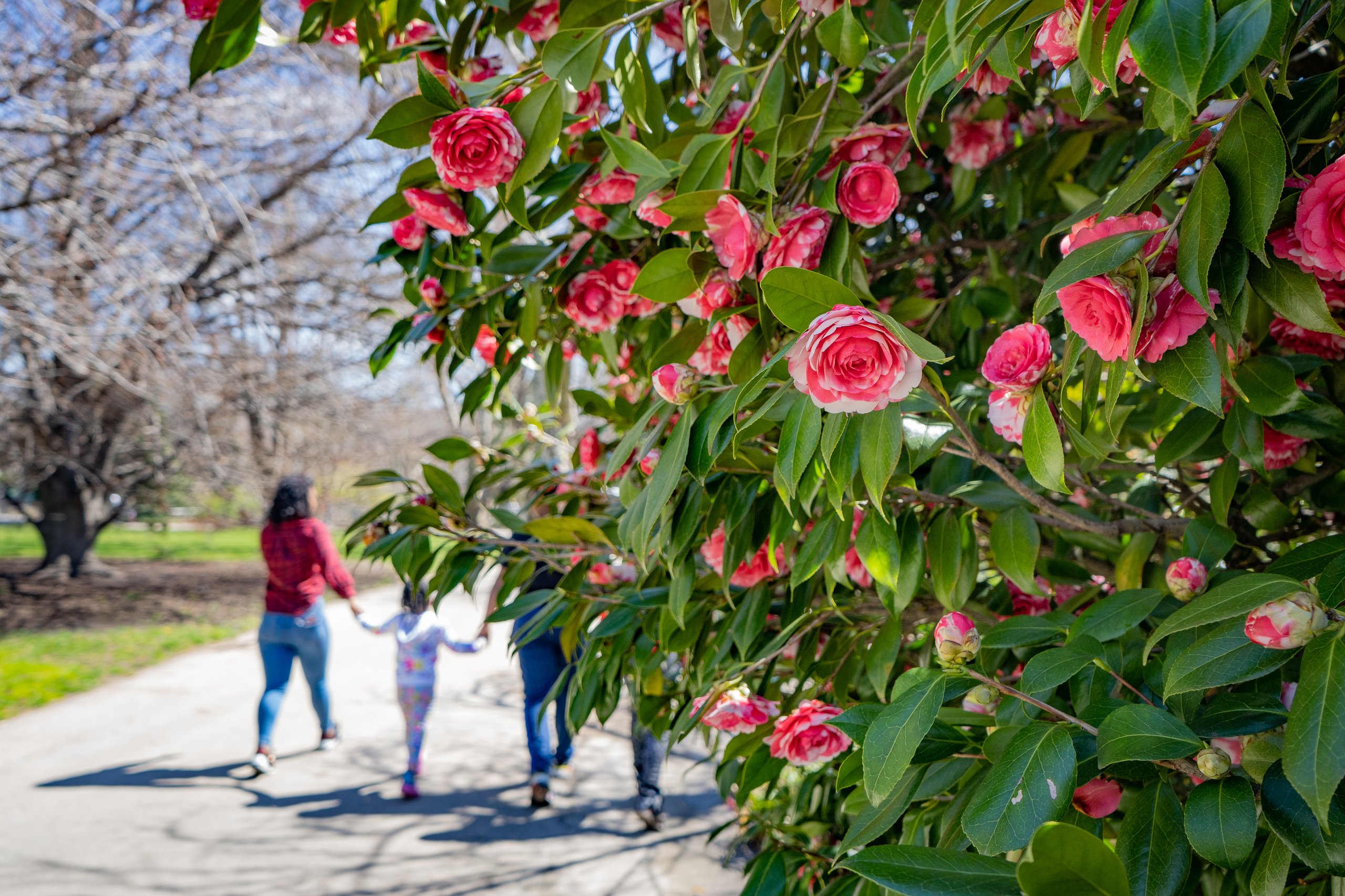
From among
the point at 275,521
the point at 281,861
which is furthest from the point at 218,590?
the point at 281,861

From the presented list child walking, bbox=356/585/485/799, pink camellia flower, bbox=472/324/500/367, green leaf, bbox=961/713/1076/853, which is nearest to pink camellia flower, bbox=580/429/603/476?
pink camellia flower, bbox=472/324/500/367

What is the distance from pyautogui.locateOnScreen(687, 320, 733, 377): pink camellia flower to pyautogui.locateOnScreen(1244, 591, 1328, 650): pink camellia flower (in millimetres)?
609

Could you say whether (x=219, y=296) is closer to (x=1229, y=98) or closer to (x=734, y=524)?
(x=734, y=524)

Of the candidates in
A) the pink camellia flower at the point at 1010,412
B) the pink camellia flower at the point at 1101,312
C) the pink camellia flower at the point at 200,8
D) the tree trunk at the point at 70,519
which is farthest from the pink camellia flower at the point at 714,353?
the tree trunk at the point at 70,519

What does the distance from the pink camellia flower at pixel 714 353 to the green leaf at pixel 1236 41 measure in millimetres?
568

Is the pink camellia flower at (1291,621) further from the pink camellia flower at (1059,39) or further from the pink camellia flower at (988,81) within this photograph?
the pink camellia flower at (988,81)

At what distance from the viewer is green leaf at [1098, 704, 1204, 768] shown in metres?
0.57

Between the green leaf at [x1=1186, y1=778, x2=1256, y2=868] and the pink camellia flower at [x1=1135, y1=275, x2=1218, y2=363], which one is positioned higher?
the pink camellia flower at [x1=1135, y1=275, x2=1218, y2=363]

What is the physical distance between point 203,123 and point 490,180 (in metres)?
4.61

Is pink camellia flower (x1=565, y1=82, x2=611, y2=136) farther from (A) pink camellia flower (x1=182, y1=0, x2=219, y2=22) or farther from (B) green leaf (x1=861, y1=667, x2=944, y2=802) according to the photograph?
(B) green leaf (x1=861, y1=667, x2=944, y2=802)

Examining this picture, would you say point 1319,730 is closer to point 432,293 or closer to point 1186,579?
point 1186,579

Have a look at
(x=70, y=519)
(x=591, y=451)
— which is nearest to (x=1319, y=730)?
(x=591, y=451)

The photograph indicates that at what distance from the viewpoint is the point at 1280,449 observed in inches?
38.6

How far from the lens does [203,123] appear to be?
176 inches
